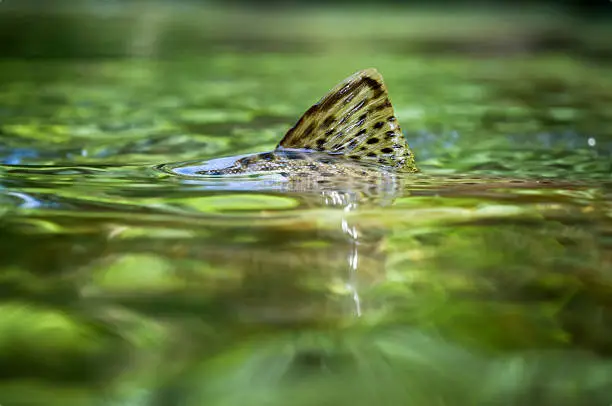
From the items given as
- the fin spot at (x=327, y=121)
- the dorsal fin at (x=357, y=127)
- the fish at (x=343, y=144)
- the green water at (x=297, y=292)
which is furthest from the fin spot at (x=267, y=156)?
the green water at (x=297, y=292)

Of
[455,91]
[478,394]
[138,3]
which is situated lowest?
[478,394]

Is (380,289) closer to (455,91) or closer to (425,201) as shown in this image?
(425,201)

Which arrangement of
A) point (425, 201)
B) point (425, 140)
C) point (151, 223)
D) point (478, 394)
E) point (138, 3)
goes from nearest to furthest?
point (478, 394) → point (151, 223) → point (425, 201) → point (425, 140) → point (138, 3)

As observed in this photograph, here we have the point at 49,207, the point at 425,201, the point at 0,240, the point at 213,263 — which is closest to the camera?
the point at 213,263

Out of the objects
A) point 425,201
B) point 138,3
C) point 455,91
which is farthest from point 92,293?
point 138,3

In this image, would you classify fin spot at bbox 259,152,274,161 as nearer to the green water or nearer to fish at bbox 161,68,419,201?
fish at bbox 161,68,419,201

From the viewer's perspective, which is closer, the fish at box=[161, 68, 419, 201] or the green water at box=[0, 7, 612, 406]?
the green water at box=[0, 7, 612, 406]

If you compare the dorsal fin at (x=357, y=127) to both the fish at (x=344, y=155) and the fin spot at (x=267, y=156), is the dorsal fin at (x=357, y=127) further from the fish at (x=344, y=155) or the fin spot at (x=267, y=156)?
the fin spot at (x=267, y=156)

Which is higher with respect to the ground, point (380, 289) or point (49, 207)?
point (49, 207)

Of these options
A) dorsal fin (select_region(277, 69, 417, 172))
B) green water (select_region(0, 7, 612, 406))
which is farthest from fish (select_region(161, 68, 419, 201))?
green water (select_region(0, 7, 612, 406))
